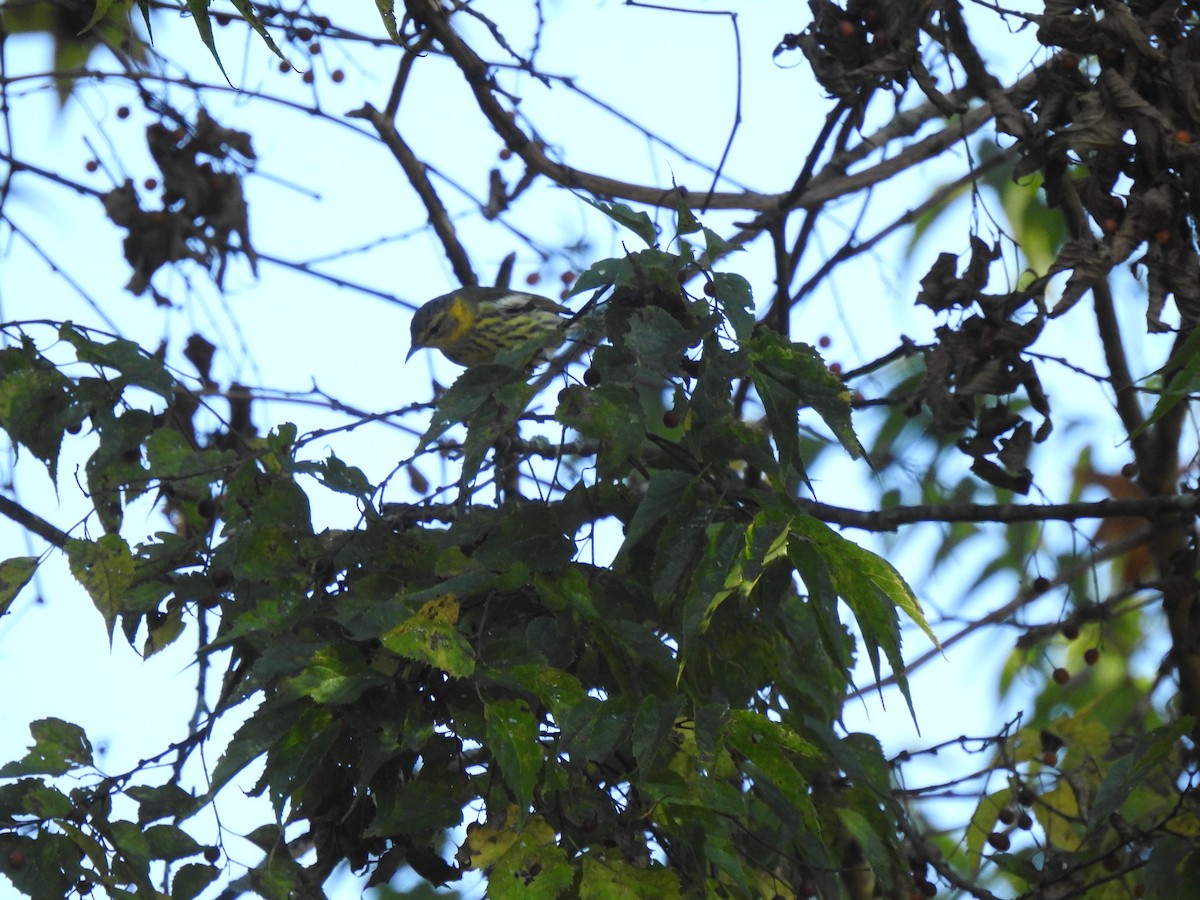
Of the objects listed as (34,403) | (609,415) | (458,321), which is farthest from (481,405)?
(458,321)

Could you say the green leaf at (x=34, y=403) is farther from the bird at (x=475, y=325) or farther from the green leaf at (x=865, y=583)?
the bird at (x=475, y=325)

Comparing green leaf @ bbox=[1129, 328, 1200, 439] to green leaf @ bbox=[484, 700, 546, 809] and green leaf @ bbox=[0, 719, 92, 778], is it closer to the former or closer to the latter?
green leaf @ bbox=[484, 700, 546, 809]

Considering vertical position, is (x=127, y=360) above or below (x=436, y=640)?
above

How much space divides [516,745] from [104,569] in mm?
1134

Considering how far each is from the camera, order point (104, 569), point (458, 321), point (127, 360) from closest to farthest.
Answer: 1. point (104, 569)
2. point (127, 360)
3. point (458, 321)

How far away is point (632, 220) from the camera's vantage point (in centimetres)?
254

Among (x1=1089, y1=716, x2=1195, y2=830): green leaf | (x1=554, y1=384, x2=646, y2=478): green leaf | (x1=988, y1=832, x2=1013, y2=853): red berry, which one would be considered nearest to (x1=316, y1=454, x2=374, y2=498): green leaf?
(x1=554, y1=384, x2=646, y2=478): green leaf

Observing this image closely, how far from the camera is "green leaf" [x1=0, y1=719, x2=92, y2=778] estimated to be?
8.63 feet

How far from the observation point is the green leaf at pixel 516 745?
7.31 ft

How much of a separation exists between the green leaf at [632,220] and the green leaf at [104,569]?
4.20ft

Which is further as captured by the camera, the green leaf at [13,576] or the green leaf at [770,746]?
the green leaf at [13,576]

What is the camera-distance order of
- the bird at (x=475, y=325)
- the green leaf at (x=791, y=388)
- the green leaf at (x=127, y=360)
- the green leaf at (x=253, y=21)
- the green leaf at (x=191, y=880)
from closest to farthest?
the green leaf at (x=253, y=21)
the green leaf at (x=791, y=388)
the green leaf at (x=191, y=880)
the green leaf at (x=127, y=360)
the bird at (x=475, y=325)

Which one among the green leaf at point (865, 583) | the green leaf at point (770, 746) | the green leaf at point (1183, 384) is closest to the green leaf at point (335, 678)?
the green leaf at point (770, 746)

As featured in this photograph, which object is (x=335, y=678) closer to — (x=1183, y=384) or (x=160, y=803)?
(x=160, y=803)
